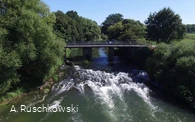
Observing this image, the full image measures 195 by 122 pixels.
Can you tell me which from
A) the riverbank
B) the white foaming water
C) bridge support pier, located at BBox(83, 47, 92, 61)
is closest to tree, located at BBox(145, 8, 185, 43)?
bridge support pier, located at BBox(83, 47, 92, 61)

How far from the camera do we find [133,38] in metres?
65.1

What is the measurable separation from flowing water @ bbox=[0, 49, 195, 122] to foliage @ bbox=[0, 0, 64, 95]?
3.27 metres

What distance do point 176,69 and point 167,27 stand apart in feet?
101

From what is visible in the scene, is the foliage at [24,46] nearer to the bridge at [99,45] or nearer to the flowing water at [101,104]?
the flowing water at [101,104]

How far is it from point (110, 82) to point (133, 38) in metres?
36.1

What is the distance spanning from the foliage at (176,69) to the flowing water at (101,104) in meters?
2.46

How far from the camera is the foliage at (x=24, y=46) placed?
22578mm

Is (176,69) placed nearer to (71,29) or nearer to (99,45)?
(99,45)

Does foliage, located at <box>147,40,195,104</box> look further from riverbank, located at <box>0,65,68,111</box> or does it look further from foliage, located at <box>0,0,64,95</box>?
riverbank, located at <box>0,65,68,111</box>

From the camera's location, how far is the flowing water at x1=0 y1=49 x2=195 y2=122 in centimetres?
2078

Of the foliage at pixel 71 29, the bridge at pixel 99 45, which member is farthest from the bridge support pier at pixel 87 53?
the foliage at pixel 71 29

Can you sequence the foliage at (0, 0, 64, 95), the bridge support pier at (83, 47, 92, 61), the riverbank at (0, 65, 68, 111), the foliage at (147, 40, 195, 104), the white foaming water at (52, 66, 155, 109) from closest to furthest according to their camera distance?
the foliage at (0, 0, 64, 95), the riverbank at (0, 65, 68, 111), the foliage at (147, 40, 195, 104), the white foaming water at (52, 66, 155, 109), the bridge support pier at (83, 47, 92, 61)

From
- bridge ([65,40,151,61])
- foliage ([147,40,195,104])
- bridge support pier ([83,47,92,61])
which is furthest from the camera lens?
bridge support pier ([83,47,92,61])

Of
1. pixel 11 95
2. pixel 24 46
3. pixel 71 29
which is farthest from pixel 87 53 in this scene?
pixel 11 95
